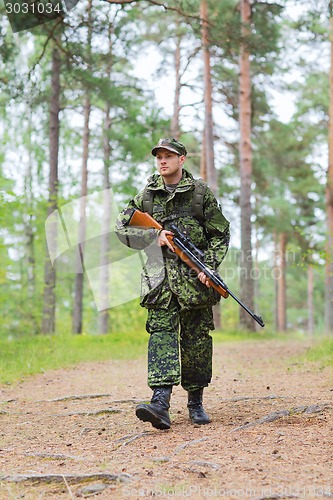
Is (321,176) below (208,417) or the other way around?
the other way around

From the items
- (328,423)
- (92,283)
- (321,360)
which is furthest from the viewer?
(92,283)

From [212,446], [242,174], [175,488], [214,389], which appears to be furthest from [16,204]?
[242,174]

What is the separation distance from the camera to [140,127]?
59.0ft

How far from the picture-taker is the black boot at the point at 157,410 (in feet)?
14.3

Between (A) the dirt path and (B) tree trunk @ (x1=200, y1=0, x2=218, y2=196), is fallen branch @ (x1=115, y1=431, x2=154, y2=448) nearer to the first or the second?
(A) the dirt path

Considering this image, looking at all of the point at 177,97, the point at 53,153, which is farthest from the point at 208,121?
the point at 53,153

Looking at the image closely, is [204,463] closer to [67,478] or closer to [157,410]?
[67,478]

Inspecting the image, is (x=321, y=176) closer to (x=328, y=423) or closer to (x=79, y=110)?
Result: (x=79, y=110)

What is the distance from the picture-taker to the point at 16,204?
9945 millimetres

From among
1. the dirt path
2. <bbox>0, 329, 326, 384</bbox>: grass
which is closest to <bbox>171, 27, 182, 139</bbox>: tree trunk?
<bbox>0, 329, 326, 384</bbox>: grass

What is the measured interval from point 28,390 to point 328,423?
3.89 metres

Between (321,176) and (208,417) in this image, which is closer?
(208,417)

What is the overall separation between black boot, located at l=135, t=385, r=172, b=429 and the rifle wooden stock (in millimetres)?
852

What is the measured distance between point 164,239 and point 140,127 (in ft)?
45.1
